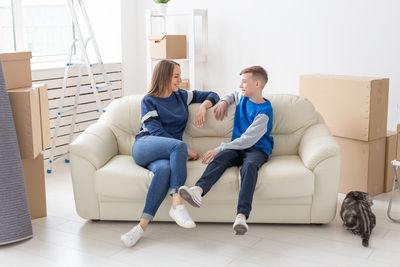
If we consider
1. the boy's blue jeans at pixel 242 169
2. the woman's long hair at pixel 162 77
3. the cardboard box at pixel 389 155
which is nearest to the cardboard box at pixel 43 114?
the woman's long hair at pixel 162 77

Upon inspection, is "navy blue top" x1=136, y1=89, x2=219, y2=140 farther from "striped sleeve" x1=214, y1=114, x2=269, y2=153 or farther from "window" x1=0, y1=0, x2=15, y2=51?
"window" x1=0, y1=0, x2=15, y2=51

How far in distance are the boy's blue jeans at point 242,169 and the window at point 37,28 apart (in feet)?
9.06

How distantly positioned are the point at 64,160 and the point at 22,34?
1.27m

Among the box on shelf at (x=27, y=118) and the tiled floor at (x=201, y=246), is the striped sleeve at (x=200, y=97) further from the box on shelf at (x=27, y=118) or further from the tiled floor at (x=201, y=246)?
the box on shelf at (x=27, y=118)

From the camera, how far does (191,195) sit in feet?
9.36

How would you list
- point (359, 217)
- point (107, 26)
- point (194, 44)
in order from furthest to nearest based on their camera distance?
point (107, 26) → point (194, 44) → point (359, 217)

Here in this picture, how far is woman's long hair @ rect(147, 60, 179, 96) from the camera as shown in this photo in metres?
3.28

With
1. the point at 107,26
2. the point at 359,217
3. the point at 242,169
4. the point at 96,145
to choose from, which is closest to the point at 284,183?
the point at 242,169

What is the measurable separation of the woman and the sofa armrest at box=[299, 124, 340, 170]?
664 millimetres

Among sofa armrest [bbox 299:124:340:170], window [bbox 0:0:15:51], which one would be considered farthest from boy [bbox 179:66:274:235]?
window [bbox 0:0:15:51]

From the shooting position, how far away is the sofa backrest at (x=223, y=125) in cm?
346

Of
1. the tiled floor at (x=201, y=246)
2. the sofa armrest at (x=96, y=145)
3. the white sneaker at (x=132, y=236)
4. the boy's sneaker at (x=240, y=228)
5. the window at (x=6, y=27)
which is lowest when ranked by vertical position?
the tiled floor at (x=201, y=246)

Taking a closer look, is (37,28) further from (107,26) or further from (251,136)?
(251,136)

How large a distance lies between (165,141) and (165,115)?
25 cm
